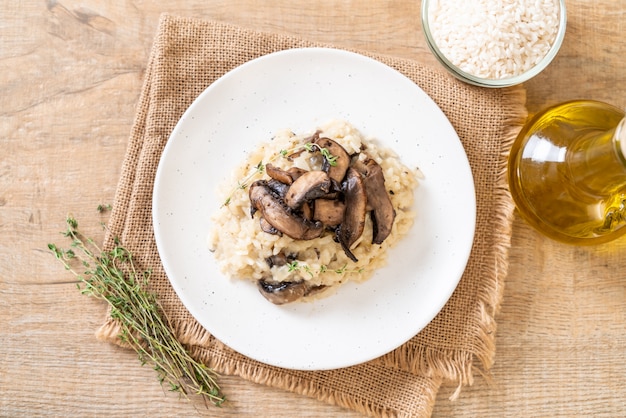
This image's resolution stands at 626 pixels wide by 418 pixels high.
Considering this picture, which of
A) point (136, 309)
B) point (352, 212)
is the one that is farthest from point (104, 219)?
point (352, 212)

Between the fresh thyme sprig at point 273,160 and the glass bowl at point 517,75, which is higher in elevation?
the glass bowl at point 517,75

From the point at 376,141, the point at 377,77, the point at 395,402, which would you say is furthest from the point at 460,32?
the point at 395,402

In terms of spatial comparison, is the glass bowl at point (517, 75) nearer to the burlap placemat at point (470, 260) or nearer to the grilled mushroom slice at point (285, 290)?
the burlap placemat at point (470, 260)

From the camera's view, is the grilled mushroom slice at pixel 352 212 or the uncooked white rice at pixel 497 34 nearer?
the grilled mushroom slice at pixel 352 212

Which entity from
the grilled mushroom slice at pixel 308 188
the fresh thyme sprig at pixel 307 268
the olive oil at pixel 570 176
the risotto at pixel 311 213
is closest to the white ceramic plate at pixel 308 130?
the risotto at pixel 311 213

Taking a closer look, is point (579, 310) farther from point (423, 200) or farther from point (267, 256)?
point (267, 256)

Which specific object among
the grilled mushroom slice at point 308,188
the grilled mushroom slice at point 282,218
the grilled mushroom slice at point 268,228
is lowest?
the grilled mushroom slice at point 268,228

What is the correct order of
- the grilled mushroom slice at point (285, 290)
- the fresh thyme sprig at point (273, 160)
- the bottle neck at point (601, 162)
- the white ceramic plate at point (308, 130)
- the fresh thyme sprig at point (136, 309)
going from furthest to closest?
the fresh thyme sprig at point (136, 309) → the white ceramic plate at point (308, 130) → the grilled mushroom slice at point (285, 290) → the fresh thyme sprig at point (273, 160) → the bottle neck at point (601, 162)

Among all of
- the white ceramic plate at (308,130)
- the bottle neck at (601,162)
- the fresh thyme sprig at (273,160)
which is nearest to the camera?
the bottle neck at (601,162)
